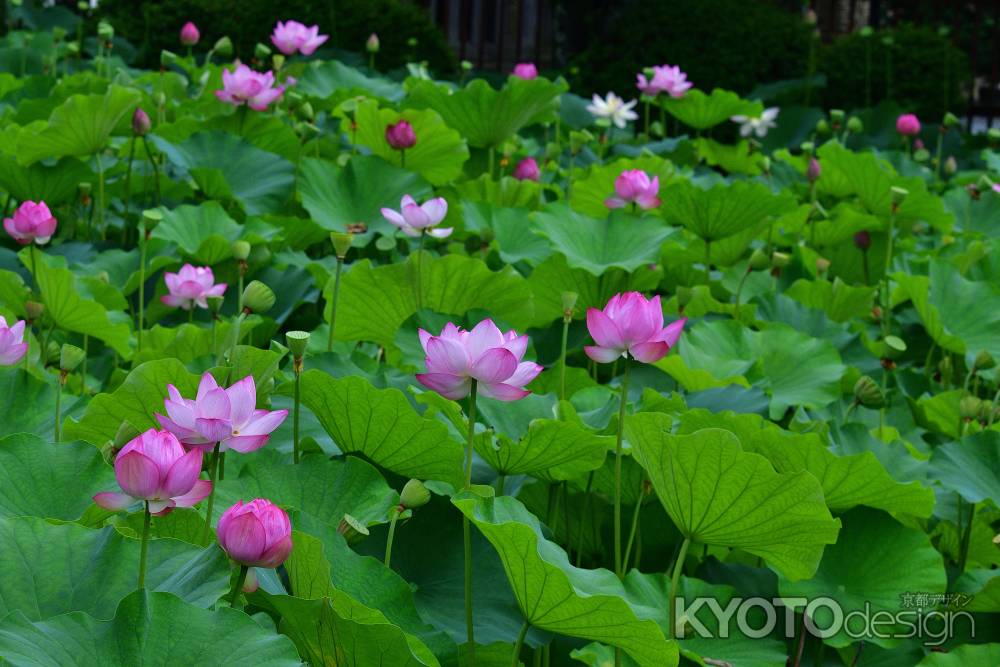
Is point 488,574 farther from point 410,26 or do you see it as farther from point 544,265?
point 410,26

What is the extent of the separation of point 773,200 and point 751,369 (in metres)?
0.53

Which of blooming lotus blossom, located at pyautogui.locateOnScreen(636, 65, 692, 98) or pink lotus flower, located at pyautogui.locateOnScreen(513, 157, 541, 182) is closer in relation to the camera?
pink lotus flower, located at pyautogui.locateOnScreen(513, 157, 541, 182)

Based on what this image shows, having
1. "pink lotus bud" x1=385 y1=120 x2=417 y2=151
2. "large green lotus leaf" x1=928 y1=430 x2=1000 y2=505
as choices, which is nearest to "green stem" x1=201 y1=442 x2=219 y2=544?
"large green lotus leaf" x1=928 y1=430 x2=1000 y2=505

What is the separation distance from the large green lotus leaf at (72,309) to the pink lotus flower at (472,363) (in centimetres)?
70

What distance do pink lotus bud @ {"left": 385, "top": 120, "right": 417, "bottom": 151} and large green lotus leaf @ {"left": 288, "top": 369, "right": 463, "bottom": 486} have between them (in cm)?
107

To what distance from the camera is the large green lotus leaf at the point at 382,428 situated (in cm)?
110

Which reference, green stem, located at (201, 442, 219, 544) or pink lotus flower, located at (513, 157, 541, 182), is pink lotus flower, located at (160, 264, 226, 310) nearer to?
green stem, located at (201, 442, 219, 544)

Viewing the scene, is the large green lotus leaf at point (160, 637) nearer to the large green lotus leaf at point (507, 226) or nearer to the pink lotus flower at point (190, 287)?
the pink lotus flower at point (190, 287)

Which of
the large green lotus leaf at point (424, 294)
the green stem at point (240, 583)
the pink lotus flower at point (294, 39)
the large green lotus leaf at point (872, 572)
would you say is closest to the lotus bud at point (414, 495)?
the green stem at point (240, 583)

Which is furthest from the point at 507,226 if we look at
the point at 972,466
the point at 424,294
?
the point at 972,466

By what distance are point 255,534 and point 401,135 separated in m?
1.49

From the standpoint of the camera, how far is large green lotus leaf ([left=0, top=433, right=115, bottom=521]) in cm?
99

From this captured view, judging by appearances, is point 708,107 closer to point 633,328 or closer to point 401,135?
point 401,135

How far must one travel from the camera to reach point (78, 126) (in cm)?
198
